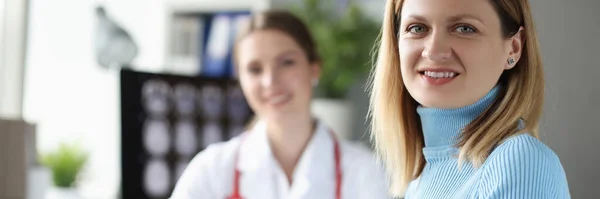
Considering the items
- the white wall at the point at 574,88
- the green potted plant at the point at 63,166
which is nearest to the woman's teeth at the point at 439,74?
the white wall at the point at 574,88

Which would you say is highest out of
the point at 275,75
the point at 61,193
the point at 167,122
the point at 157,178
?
the point at 275,75

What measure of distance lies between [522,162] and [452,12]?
0.11 metres

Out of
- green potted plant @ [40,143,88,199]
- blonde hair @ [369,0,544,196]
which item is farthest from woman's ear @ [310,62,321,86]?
green potted plant @ [40,143,88,199]

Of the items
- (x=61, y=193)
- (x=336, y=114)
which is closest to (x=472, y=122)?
(x=336, y=114)

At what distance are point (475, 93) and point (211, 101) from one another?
1.02 meters

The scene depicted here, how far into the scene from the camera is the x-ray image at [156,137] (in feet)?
4.42

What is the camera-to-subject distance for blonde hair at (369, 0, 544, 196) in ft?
1.66

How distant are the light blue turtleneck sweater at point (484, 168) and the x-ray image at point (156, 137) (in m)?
0.86

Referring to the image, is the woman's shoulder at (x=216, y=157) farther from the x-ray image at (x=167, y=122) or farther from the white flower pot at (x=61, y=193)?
the white flower pot at (x=61, y=193)

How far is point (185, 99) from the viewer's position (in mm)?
1432

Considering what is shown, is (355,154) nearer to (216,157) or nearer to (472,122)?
(216,157)

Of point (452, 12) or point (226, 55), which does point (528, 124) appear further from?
point (226, 55)

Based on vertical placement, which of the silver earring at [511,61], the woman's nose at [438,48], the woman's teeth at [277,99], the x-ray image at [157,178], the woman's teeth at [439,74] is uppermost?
the woman's nose at [438,48]

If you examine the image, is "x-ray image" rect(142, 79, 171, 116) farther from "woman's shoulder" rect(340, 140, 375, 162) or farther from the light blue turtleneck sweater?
the light blue turtleneck sweater
